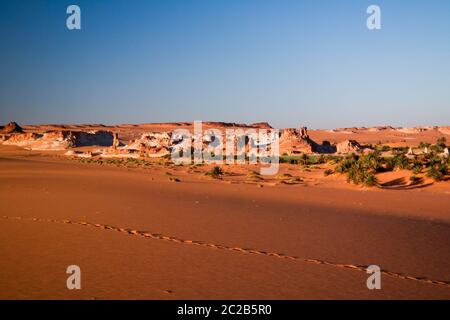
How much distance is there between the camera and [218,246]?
8359mm

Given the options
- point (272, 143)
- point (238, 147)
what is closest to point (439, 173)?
point (238, 147)

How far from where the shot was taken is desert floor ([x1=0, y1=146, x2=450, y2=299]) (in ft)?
19.4

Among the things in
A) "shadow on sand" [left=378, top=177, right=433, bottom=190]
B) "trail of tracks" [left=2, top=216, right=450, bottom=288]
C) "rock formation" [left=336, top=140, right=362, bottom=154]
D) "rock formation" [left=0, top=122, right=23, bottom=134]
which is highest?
"rock formation" [left=0, top=122, right=23, bottom=134]

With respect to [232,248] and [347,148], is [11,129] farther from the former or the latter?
[232,248]

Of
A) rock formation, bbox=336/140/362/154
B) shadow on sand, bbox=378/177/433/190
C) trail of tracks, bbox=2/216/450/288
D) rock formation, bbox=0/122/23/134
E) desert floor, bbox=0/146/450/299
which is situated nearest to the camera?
desert floor, bbox=0/146/450/299

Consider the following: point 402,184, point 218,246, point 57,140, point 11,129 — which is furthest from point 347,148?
point 11,129

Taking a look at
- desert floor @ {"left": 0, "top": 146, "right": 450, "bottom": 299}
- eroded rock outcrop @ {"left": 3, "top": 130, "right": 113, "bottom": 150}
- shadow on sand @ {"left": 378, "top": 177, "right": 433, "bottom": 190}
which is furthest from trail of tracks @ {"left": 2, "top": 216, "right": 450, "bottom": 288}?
eroded rock outcrop @ {"left": 3, "top": 130, "right": 113, "bottom": 150}

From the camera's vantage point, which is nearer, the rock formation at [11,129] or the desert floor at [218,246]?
the desert floor at [218,246]

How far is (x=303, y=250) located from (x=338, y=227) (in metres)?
2.84

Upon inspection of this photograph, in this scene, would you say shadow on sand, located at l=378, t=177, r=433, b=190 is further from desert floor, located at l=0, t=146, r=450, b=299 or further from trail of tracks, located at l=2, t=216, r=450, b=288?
trail of tracks, located at l=2, t=216, r=450, b=288

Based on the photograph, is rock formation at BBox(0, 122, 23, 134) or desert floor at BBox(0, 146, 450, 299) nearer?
desert floor at BBox(0, 146, 450, 299)

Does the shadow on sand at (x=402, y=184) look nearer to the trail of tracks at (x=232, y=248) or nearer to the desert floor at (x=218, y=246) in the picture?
the desert floor at (x=218, y=246)

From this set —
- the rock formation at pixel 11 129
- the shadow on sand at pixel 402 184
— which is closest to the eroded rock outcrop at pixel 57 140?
the rock formation at pixel 11 129

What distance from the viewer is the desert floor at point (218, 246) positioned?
592 centimetres
